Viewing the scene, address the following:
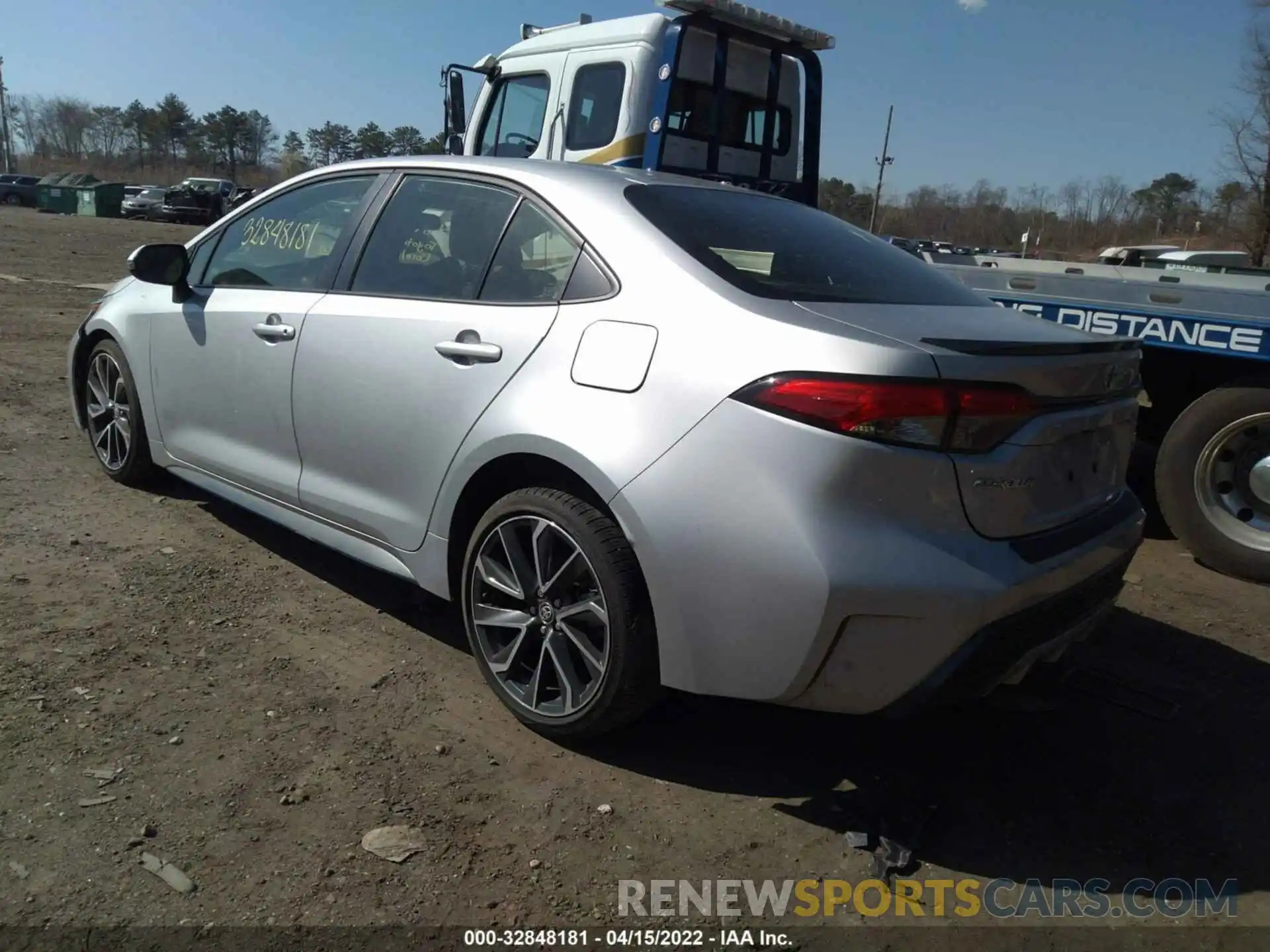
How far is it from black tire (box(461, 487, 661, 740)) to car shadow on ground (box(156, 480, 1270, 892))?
0.20m

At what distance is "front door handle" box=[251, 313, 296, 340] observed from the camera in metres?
3.60

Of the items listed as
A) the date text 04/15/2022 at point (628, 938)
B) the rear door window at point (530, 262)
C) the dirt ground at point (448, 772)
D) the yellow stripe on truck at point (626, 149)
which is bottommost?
the date text 04/15/2022 at point (628, 938)

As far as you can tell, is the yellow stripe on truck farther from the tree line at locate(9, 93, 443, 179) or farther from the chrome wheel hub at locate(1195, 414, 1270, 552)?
the tree line at locate(9, 93, 443, 179)

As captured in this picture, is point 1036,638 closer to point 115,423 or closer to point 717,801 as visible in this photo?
point 717,801

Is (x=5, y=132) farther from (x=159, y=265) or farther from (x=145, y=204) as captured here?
(x=159, y=265)

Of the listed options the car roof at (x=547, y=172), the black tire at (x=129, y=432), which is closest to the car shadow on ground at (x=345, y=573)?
the black tire at (x=129, y=432)

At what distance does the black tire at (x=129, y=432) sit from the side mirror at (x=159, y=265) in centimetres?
56

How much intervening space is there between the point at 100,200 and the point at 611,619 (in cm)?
4769

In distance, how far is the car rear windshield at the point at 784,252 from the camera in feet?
9.07

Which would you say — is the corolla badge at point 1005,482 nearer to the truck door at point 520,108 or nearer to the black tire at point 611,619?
the black tire at point 611,619

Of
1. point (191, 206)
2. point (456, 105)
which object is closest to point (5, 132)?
Result: point (191, 206)

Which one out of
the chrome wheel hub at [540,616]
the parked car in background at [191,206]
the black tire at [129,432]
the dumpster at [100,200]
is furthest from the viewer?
the dumpster at [100,200]

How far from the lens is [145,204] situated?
4066 cm

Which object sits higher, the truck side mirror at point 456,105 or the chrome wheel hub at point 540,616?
the truck side mirror at point 456,105
